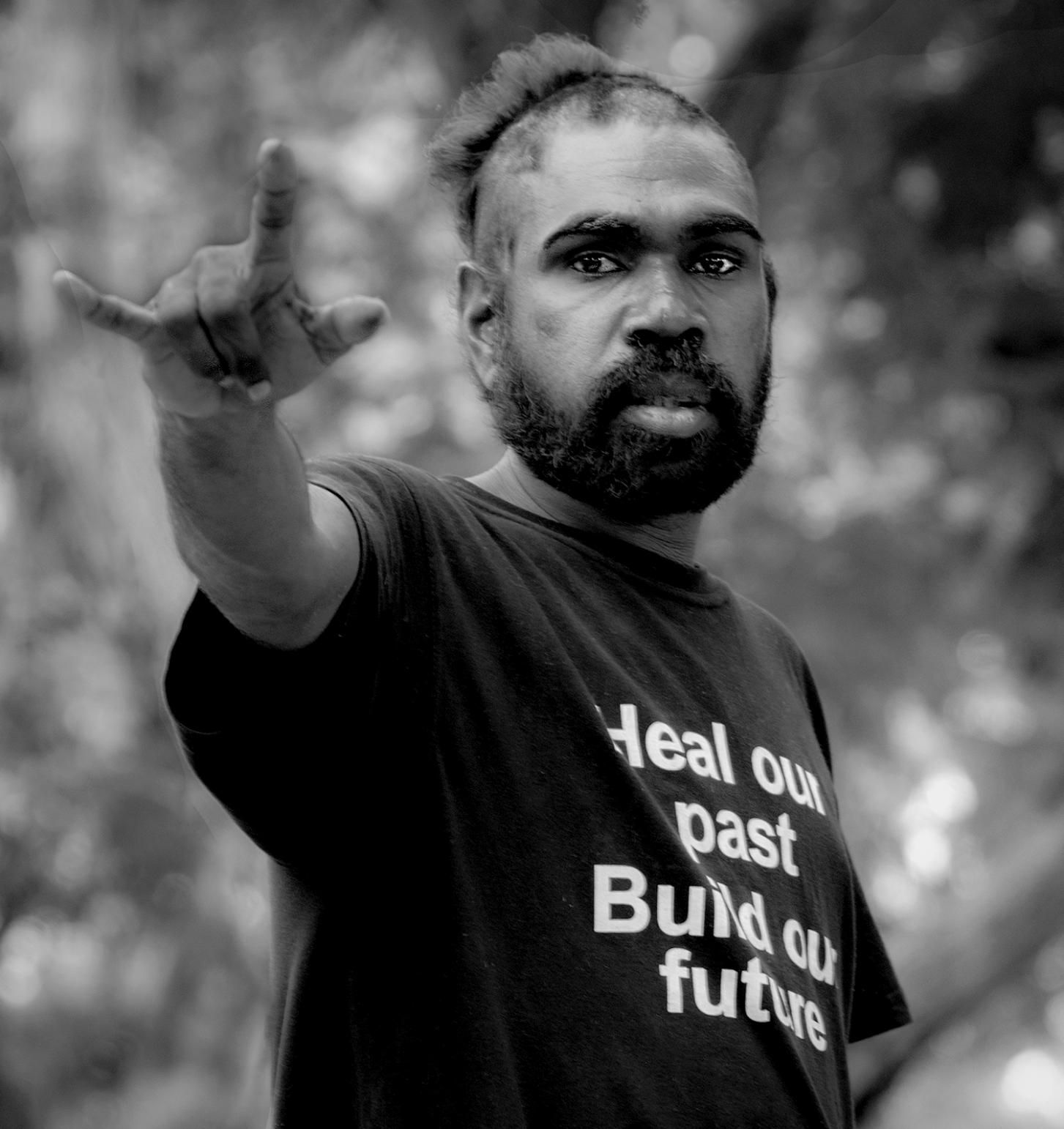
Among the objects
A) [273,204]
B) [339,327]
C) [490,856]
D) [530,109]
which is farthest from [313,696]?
[530,109]

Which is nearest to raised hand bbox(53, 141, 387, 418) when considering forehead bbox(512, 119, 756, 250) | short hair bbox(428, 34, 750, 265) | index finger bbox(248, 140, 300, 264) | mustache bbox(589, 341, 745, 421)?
index finger bbox(248, 140, 300, 264)

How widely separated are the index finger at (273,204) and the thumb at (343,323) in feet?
0.20

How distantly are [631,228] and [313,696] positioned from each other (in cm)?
76

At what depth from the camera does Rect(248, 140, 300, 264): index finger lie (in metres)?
1.29

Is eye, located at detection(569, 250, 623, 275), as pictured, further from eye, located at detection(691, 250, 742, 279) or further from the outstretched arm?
the outstretched arm

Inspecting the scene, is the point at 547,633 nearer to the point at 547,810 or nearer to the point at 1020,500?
the point at 547,810

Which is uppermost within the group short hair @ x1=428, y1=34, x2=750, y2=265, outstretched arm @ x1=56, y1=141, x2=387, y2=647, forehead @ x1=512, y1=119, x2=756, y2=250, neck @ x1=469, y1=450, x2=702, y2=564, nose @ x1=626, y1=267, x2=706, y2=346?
short hair @ x1=428, y1=34, x2=750, y2=265

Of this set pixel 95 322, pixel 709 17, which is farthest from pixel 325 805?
pixel 709 17

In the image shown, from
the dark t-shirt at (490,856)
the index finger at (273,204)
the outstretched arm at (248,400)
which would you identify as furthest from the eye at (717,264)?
the index finger at (273,204)

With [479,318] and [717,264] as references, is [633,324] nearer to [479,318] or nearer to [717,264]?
[717,264]

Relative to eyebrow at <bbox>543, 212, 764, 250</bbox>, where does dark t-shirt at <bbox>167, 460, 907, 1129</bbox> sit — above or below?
below

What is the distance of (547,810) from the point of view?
1715 millimetres

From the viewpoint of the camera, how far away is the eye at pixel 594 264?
201 cm

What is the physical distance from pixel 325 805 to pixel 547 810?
234 millimetres
